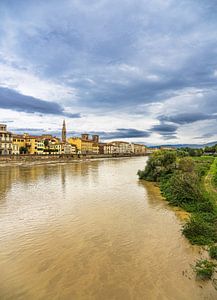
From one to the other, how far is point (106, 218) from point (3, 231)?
5.50 metres

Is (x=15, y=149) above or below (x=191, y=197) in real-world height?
above

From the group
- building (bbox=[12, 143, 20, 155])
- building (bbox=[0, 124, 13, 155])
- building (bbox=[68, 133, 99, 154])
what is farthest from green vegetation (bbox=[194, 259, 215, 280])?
building (bbox=[68, 133, 99, 154])

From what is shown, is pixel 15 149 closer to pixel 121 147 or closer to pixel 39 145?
pixel 39 145

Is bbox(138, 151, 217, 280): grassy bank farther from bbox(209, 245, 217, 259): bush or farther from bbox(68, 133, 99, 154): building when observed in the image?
bbox(68, 133, 99, 154): building

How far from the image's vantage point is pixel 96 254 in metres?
8.86

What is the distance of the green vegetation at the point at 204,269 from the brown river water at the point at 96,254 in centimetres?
26

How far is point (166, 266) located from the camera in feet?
26.0

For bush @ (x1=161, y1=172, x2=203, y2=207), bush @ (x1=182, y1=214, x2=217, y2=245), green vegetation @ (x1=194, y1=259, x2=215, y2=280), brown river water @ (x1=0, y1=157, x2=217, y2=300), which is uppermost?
bush @ (x1=161, y1=172, x2=203, y2=207)

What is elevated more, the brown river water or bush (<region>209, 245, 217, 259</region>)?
bush (<region>209, 245, 217, 259</region>)

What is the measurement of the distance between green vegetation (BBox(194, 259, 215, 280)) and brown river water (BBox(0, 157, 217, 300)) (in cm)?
26

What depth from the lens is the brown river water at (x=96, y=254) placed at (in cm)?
660

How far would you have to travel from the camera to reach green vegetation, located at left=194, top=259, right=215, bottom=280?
709 cm

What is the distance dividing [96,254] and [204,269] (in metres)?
3.89

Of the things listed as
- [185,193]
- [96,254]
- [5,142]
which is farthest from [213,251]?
[5,142]
